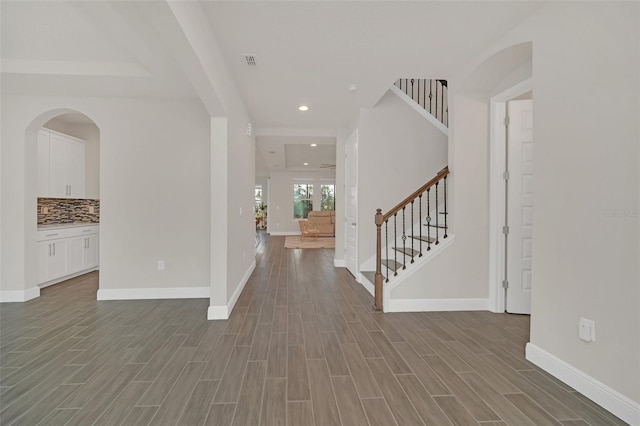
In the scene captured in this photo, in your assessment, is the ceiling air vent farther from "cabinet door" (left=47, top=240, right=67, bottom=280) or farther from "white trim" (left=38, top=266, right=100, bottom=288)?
"white trim" (left=38, top=266, right=100, bottom=288)

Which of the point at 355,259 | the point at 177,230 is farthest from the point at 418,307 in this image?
the point at 177,230

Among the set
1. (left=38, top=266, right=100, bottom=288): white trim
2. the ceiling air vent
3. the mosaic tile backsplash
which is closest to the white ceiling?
the ceiling air vent

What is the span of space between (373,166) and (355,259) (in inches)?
61.7

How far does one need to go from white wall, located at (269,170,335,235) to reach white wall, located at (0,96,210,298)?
9.03 meters

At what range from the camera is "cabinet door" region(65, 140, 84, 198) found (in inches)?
206

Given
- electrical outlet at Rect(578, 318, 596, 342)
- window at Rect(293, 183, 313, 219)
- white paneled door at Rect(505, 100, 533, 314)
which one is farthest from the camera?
window at Rect(293, 183, 313, 219)

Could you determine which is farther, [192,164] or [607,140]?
[192,164]

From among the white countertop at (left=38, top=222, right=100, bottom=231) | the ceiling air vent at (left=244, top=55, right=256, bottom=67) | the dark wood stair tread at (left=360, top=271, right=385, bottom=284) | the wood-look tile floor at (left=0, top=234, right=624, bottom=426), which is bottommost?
the wood-look tile floor at (left=0, top=234, right=624, bottom=426)

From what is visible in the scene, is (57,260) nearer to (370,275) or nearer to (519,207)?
(370,275)

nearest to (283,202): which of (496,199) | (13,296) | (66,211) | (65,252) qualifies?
(66,211)

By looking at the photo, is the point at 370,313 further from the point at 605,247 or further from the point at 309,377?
the point at 605,247

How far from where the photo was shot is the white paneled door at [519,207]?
3441 mm

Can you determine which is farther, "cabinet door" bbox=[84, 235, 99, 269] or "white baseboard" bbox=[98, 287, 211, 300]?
"cabinet door" bbox=[84, 235, 99, 269]

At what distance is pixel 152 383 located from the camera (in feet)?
6.90
